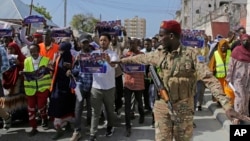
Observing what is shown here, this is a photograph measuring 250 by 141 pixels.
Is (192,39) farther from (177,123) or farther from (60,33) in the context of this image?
(177,123)

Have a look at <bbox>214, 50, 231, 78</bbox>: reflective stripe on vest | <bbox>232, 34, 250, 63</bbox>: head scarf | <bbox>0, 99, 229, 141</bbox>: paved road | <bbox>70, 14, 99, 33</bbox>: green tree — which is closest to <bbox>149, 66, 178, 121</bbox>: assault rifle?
<bbox>0, 99, 229, 141</bbox>: paved road

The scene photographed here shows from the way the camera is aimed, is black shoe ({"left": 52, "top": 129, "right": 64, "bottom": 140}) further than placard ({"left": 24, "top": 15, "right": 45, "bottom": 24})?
No

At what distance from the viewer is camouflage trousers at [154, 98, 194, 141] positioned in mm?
4086

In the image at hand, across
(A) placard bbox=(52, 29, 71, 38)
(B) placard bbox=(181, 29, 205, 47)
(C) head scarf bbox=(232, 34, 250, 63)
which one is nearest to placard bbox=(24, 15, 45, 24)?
(A) placard bbox=(52, 29, 71, 38)

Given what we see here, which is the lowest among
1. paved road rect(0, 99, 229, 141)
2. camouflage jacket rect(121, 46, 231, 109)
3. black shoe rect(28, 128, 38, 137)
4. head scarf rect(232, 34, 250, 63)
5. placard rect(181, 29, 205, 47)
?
paved road rect(0, 99, 229, 141)

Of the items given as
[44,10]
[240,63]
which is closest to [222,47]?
[240,63]

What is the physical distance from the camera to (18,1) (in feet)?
70.9

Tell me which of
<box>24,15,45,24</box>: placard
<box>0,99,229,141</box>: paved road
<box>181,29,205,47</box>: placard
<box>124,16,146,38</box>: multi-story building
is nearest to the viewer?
<box>0,99,229,141</box>: paved road

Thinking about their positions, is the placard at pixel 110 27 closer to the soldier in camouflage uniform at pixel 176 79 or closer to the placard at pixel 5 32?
the placard at pixel 5 32

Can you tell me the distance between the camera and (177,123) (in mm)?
4090

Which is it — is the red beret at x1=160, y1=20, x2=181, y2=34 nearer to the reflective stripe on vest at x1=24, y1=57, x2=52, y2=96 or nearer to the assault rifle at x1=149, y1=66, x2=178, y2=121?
the assault rifle at x1=149, y1=66, x2=178, y2=121

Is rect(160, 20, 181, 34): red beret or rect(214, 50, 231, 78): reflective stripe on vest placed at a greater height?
rect(160, 20, 181, 34): red beret

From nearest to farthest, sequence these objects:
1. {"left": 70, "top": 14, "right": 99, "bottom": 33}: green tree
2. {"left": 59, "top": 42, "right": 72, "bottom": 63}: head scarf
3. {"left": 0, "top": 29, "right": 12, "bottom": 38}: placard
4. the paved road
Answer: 1. {"left": 59, "top": 42, "right": 72, "bottom": 63}: head scarf
2. the paved road
3. {"left": 0, "top": 29, "right": 12, "bottom": 38}: placard
4. {"left": 70, "top": 14, "right": 99, "bottom": 33}: green tree

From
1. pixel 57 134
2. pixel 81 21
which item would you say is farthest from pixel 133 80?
pixel 81 21
